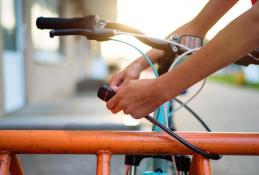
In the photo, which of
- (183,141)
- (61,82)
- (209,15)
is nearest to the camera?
(183,141)

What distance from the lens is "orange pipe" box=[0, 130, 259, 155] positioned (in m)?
0.86

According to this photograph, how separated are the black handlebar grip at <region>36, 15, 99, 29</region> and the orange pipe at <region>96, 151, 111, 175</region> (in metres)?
0.35

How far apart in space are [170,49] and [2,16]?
4.01 meters

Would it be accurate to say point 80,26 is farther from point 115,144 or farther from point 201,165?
point 201,165

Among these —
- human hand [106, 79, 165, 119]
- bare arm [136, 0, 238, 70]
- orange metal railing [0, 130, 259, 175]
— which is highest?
bare arm [136, 0, 238, 70]

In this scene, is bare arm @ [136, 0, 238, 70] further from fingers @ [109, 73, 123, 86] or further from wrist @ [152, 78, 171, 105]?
wrist @ [152, 78, 171, 105]

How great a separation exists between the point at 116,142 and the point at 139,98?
0.16 meters

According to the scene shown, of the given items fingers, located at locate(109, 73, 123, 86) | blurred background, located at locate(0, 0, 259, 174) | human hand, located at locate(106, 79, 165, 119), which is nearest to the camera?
human hand, located at locate(106, 79, 165, 119)

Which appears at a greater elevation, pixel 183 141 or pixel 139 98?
pixel 139 98

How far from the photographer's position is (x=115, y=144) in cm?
87

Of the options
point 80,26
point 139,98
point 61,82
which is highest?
point 61,82

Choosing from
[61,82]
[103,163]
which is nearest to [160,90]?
[103,163]

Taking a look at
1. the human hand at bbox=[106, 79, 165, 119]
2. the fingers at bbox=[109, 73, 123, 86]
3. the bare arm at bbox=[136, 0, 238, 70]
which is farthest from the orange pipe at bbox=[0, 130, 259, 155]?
the bare arm at bbox=[136, 0, 238, 70]

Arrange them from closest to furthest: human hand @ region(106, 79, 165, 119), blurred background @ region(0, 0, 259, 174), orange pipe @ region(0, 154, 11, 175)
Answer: human hand @ region(106, 79, 165, 119)
orange pipe @ region(0, 154, 11, 175)
blurred background @ region(0, 0, 259, 174)
